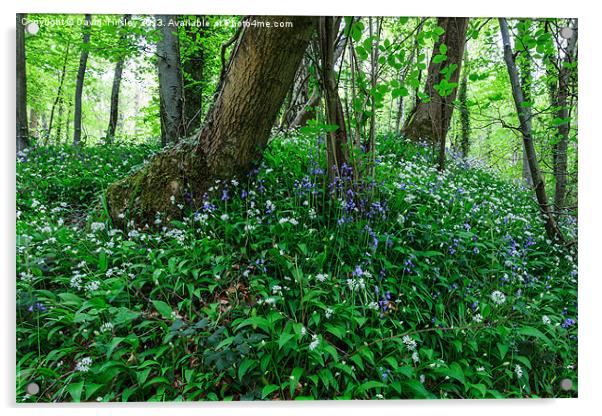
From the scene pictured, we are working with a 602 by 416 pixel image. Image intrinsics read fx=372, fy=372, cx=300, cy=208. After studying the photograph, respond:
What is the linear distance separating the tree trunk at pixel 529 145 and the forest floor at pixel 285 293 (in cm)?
9

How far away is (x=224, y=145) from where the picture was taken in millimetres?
2631

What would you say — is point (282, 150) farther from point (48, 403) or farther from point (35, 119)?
point (48, 403)

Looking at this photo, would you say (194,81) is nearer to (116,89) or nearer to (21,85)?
(116,89)

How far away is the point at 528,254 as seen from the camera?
2.60m

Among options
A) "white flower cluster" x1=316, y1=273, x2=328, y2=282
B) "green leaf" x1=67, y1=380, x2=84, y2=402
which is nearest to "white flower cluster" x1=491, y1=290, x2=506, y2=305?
"white flower cluster" x1=316, y1=273, x2=328, y2=282

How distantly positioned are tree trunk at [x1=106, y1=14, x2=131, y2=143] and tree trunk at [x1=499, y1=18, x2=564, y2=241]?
98.3 inches

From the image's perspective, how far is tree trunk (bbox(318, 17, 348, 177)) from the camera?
2484mm

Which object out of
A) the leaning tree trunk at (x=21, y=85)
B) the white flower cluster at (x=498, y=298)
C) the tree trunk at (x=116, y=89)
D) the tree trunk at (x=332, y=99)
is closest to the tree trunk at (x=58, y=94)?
the leaning tree trunk at (x=21, y=85)

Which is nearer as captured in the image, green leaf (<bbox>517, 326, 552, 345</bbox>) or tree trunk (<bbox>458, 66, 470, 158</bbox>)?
green leaf (<bbox>517, 326, 552, 345</bbox>)

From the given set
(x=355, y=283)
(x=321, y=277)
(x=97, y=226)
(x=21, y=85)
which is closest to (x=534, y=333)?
(x=355, y=283)

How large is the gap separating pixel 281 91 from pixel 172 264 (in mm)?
1340

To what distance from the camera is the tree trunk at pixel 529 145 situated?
2627 millimetres

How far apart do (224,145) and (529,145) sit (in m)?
2.22

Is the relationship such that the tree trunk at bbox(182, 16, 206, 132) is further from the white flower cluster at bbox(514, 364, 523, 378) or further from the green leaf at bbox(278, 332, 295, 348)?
the white flower cluster at bbox(514, 364, 523, 378)
